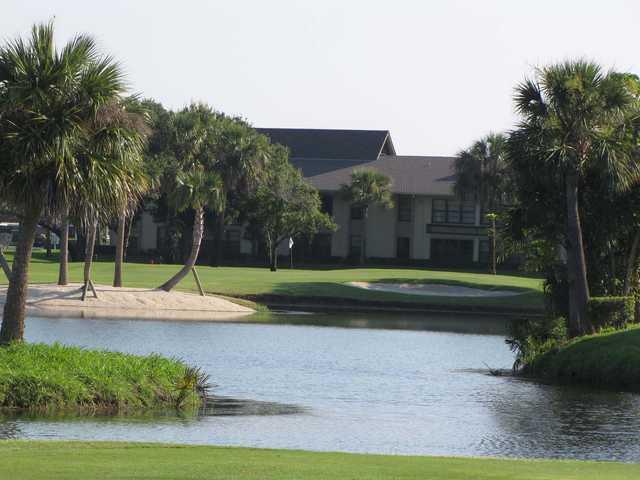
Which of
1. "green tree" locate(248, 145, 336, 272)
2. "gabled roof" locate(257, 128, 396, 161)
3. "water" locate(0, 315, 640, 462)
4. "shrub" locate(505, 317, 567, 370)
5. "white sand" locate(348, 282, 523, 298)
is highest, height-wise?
"gabled roof" locate(257, 128, 396, 161)

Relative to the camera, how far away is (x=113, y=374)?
947 inches

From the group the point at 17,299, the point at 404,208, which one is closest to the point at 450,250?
the point at 404,208

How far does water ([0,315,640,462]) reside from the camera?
21172 millimetres

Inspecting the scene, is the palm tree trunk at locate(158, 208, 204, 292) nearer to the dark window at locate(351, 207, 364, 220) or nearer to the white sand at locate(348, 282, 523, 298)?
the white sand at locate(348, 282, 523, 298)

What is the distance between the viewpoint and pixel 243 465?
617 inches

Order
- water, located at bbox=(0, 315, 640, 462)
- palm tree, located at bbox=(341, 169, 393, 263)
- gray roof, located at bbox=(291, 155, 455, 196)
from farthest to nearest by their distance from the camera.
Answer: gray roof, located at bbox=(291, 155, 455, 196) < palm tree, located at bbox=(341, 169, 393, 263) < water, located at bbox=(0, 315, 640, 462)

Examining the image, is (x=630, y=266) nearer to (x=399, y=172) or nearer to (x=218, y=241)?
(x=218, y=241)

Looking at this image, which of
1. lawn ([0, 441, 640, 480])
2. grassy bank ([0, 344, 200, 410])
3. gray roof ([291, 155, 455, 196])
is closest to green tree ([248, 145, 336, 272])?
gray roof ([291, 155, 455, 196])

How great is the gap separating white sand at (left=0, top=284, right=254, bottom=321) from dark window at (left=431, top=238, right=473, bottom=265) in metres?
40.4

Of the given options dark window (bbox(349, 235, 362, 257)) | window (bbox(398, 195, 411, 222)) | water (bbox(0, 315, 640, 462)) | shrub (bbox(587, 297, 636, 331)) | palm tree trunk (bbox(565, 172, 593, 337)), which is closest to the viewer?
water (bbox(0, 315, 640, 462))

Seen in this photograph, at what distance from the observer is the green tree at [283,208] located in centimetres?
9275

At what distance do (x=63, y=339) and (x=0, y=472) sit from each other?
24.6 meters

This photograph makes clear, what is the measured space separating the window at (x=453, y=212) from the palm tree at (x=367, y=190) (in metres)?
5.22

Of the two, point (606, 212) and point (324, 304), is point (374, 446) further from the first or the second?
point (324, 304)
